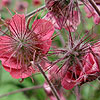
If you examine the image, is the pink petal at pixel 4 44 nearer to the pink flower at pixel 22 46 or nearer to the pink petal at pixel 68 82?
the pink flower at pixel 22 46

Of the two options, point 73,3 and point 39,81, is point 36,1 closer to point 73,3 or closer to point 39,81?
point 39,81

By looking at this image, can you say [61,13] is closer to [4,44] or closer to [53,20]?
[53,20]

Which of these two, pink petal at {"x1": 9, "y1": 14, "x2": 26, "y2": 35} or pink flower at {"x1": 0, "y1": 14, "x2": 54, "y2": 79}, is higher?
pink petal at {"x1": 9, "y1": 14, "x2": 26, "y2": 35}

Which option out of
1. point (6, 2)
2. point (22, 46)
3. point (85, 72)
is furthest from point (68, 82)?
point (6, 2)

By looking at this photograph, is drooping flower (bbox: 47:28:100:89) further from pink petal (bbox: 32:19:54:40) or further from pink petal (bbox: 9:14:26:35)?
pink petal (bbox: 9:14:26:35)

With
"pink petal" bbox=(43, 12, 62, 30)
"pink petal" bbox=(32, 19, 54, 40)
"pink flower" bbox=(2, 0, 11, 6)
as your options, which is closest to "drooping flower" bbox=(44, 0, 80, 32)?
"pink petal" bbox=(43, 12, 62, 30)

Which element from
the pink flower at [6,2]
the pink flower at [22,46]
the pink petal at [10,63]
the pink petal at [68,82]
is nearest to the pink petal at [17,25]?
the pink flower at [22,46]
